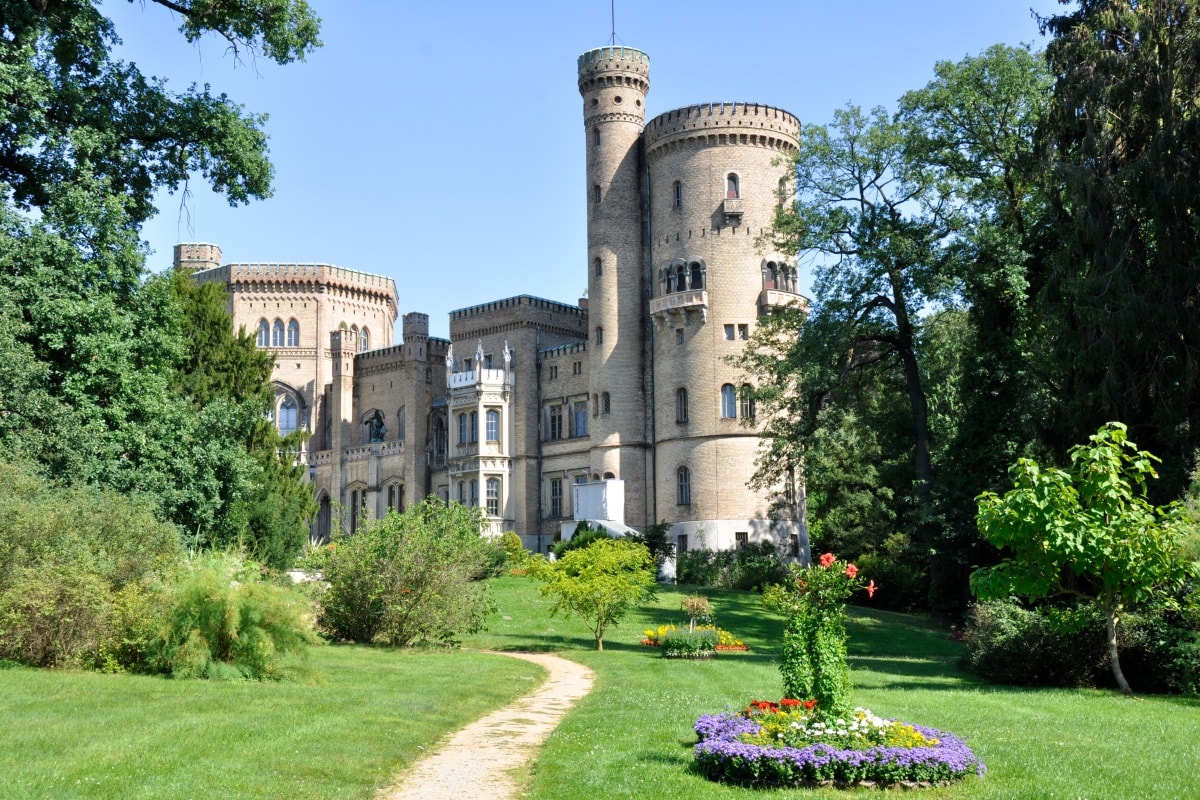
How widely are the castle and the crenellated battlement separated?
56 millimetres

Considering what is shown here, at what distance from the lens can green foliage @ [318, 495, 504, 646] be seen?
23828mm

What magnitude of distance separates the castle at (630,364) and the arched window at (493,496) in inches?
2.7

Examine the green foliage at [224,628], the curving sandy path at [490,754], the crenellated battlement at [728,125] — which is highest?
the crenellated battlement at [728,125]

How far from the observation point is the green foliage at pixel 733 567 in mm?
39438

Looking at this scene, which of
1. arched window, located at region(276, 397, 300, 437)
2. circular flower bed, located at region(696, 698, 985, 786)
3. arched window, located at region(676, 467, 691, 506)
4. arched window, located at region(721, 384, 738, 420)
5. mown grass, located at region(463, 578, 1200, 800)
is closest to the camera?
mown grass, located at region(463, 578, 1200, 800)

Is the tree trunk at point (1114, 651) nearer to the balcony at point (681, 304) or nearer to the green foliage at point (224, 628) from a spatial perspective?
the green foliage at point (224, 628)

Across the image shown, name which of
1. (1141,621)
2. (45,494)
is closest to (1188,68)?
(1141,621)

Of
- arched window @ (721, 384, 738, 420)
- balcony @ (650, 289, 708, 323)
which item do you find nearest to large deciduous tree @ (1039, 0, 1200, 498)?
arched window @ (721, 384, 738, 420)

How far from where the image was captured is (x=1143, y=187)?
876 inches

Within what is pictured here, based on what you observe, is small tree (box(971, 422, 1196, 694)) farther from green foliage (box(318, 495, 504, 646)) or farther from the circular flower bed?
green foliage (box(318, 495, 504, 646))

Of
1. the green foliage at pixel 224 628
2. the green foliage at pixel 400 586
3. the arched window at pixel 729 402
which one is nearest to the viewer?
the green foliage at pixel 224 628

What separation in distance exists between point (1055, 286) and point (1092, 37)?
5083 millimetres

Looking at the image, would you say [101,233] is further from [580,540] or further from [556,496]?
[556,496]

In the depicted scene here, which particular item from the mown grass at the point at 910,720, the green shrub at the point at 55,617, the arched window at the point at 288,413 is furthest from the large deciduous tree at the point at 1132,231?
the arched window at the point at 288,413
